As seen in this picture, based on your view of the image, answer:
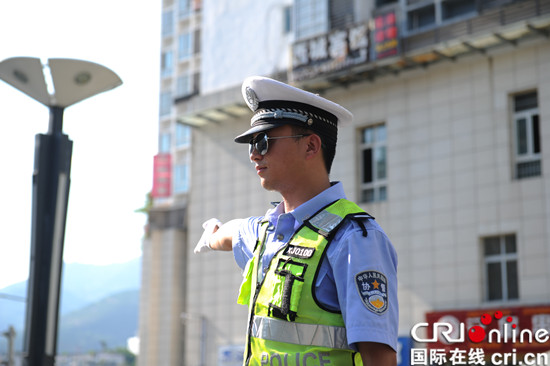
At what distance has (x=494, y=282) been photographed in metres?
24.0

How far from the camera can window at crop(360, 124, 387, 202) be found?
27125mm

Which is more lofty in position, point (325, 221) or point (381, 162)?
point (381, 162)

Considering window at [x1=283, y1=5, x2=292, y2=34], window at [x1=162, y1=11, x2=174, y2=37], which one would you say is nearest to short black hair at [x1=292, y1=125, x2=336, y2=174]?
window at [x1=283, y1=5, x2=292, y2=34]

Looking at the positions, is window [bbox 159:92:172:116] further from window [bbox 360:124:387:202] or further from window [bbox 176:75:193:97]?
window [bbox 360:124:387:202]

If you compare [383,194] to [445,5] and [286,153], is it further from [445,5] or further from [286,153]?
[286,153]

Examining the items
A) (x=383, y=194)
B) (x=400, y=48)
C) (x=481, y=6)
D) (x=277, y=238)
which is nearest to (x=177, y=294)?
(x=383, y=194)

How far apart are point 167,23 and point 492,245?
33448 mm

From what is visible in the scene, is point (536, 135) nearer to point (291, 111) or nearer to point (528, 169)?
point (528, 169)

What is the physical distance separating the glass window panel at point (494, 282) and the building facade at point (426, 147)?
0.04m

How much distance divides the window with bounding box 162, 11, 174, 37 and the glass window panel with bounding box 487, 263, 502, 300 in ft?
110

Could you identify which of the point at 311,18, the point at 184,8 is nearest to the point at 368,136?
the point at 311,18

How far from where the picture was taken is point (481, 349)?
71.9 feet

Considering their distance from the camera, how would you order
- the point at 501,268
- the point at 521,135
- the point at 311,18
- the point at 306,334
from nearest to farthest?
the point at 306,334
the point at 501,268
the point at 521,135
the point at 311,18

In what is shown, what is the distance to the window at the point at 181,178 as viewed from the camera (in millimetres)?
46812
